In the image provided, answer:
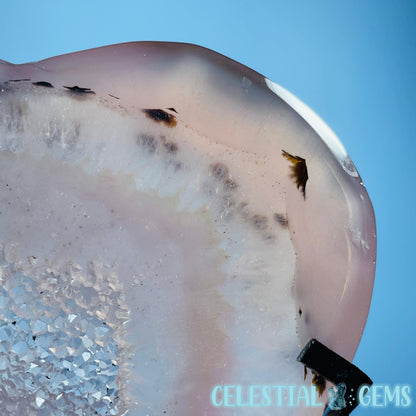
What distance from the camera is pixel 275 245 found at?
0.27 m

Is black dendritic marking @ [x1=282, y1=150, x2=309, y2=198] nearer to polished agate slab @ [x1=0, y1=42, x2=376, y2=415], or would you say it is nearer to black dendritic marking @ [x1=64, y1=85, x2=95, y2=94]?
polished agate slab @ [x1=0, y1=42, x2=376, y2=415]

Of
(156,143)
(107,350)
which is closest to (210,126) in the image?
(156,143)

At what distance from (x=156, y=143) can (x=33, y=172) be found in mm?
67

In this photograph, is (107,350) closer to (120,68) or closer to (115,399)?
(115,399)

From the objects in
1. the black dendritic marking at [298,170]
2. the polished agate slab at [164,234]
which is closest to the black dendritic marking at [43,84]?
the polished agate slab at [164,234]

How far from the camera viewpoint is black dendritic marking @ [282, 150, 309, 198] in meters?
0.27

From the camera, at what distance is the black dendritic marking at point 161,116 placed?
0.87 ft

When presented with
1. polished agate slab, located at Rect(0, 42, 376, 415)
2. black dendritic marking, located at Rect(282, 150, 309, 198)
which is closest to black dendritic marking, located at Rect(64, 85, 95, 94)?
polished agate slab, located at Rect(0, 42, 376, 415)

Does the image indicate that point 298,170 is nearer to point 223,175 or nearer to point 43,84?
point 223,175

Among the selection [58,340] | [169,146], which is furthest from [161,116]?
[58,340]

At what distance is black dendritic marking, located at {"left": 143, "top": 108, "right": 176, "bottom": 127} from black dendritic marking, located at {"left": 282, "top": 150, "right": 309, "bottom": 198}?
0.20ft

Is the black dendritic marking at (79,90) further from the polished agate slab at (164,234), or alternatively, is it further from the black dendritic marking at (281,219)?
the black dendritic marking at (281,219)

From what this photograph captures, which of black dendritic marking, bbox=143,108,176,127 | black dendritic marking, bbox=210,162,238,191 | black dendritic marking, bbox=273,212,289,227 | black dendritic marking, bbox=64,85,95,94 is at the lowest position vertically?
black dendritic marking, bbox=273,212,289,227

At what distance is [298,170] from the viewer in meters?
0.27
